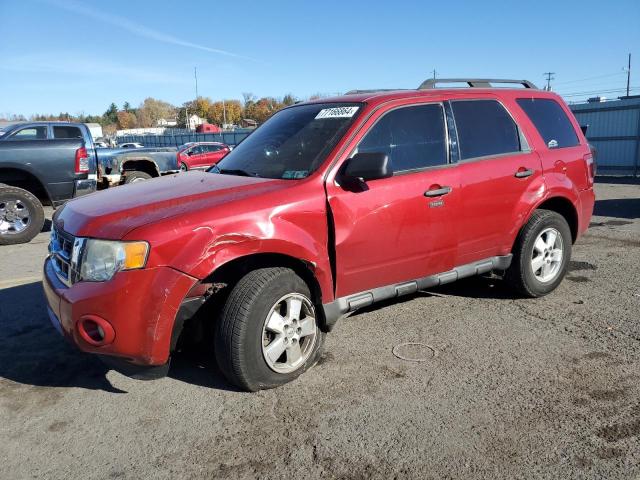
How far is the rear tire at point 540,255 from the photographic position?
4691 millimetres

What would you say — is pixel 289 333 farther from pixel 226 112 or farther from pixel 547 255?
pixel 226 112

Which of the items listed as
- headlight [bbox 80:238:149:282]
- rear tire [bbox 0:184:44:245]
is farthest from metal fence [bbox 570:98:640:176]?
headlight [bbox 80:238:149:282]

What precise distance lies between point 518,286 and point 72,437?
3796 millimetres

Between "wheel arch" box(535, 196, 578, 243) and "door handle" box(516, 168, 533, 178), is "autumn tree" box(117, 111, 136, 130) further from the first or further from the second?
"door handle" box(516, 168, 533, 178)

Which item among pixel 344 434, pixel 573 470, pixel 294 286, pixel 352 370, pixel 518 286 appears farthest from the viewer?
pixel 518 286

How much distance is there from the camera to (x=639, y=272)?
5.73 meters

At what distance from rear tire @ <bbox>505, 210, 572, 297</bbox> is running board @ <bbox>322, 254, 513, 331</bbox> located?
0.15 metres

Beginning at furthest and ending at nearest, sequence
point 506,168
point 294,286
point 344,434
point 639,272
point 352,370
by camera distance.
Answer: point 639,272 → point 506,168 → point 352,370 → point 294,286 → point 344,434

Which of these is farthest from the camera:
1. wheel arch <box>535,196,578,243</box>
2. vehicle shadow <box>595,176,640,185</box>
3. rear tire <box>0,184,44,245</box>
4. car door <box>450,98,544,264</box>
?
vehicle shadow <box>595,176,640,185</box>

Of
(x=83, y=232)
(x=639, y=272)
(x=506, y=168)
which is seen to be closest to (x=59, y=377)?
(x=83, y=232)

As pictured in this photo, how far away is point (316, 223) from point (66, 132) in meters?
9.57

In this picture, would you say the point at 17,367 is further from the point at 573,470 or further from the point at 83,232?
the point at 573,470

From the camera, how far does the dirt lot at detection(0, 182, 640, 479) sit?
8.65ft

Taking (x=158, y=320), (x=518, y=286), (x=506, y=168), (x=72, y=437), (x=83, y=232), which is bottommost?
(x=72, y=437)
